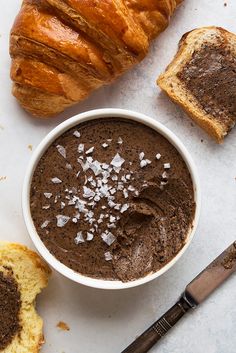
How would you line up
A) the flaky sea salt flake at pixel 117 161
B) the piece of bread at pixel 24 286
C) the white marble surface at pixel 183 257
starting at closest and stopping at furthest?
the flaky sea salt flake at pixel 117 161 → the piece of bread at pixel 24 286 → the white marble surface at pixel 183 257

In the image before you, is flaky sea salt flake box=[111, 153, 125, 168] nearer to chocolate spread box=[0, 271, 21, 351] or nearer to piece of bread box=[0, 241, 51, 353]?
piece of bread box=[0, 241, 51, 353]

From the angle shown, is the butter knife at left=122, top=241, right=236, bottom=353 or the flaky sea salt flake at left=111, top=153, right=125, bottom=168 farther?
the butter knife at left=122, top=241, right=236, bottom=353

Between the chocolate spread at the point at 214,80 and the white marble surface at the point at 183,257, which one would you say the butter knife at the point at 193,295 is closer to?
the white marble surface at the point at 183,257

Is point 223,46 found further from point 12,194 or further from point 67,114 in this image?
point 12,194

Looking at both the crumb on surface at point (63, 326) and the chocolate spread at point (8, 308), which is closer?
the chocolate spread at point (8, 308)

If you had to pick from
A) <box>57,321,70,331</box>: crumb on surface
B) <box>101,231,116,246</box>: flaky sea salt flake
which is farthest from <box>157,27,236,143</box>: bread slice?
<box>57,321,70,331</box>: crumb on surface

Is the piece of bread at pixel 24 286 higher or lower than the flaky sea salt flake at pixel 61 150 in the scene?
lower

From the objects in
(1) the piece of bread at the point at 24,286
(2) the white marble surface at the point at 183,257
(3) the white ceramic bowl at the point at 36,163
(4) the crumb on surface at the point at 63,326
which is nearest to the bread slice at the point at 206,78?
(2) the white marble surface at the point at 183,257
